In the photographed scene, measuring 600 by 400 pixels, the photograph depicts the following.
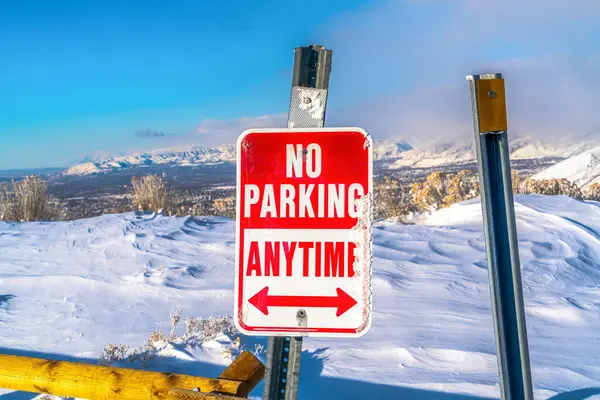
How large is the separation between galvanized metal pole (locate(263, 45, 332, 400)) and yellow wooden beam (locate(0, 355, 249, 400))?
56 cm

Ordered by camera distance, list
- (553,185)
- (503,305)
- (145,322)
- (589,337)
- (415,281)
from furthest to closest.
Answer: (553,185), (415,281), (145,322), (589,337), (503,305)

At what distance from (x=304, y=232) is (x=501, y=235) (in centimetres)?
52

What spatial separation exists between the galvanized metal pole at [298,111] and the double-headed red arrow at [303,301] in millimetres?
131

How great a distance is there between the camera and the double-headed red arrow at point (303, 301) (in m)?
1.46

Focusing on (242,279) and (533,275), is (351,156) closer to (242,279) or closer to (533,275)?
(242,279)

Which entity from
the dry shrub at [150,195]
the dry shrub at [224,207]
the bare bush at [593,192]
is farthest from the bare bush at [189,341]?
the bare bush at [593,192]

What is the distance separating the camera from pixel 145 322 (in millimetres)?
5270

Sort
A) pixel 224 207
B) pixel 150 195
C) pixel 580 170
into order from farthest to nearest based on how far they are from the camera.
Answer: pixel 580 170 → pixel 224 207 → pixel 150 195

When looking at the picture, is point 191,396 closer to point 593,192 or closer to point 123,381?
point 123,381

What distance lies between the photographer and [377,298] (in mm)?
5324

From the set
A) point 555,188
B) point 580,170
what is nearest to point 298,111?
point 555,188

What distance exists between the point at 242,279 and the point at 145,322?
4.12m

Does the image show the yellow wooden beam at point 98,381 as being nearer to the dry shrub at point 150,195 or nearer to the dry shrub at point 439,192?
the dry shrub at point 439,192

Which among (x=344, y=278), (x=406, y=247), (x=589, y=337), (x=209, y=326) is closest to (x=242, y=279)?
(x=344, y=278)
